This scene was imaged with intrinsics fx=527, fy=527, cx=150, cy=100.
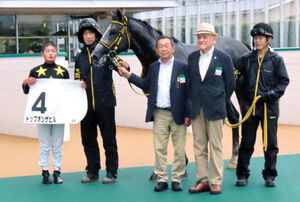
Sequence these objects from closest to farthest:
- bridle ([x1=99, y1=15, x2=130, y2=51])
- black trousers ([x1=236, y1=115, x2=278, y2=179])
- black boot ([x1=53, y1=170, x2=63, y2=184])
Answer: black trousers ([x1=236, y1=115, x2=278, y2=179]) → bridle ([x1=99, y1=15, x2=130, y2=51]) → black boot ([x1=53, y1=170, x2=63, y2=184])

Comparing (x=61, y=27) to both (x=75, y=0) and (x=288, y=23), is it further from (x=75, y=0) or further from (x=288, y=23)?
(x=288, y=23)

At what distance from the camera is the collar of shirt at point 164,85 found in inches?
209

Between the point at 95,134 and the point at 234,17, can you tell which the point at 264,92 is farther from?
the point at 234,17

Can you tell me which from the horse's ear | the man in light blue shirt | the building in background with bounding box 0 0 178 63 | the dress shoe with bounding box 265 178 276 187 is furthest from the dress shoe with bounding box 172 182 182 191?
the building in background with bounding box 0 0 178 63

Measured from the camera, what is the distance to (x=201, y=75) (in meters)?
5.17

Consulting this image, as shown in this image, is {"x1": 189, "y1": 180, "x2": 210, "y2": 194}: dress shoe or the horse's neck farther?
the horse's neck

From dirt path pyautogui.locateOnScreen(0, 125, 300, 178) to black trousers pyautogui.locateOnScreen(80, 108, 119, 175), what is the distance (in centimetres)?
85

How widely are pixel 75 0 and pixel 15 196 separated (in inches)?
406

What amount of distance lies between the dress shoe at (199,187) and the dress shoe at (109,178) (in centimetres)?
97

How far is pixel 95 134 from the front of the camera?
232 inches

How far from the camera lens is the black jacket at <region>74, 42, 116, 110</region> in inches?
224

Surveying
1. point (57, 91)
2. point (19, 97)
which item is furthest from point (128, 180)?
point (19, 97)

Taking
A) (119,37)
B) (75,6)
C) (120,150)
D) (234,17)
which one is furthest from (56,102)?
(234,17)

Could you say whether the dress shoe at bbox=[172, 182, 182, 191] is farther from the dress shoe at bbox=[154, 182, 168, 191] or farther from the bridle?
the bridle
